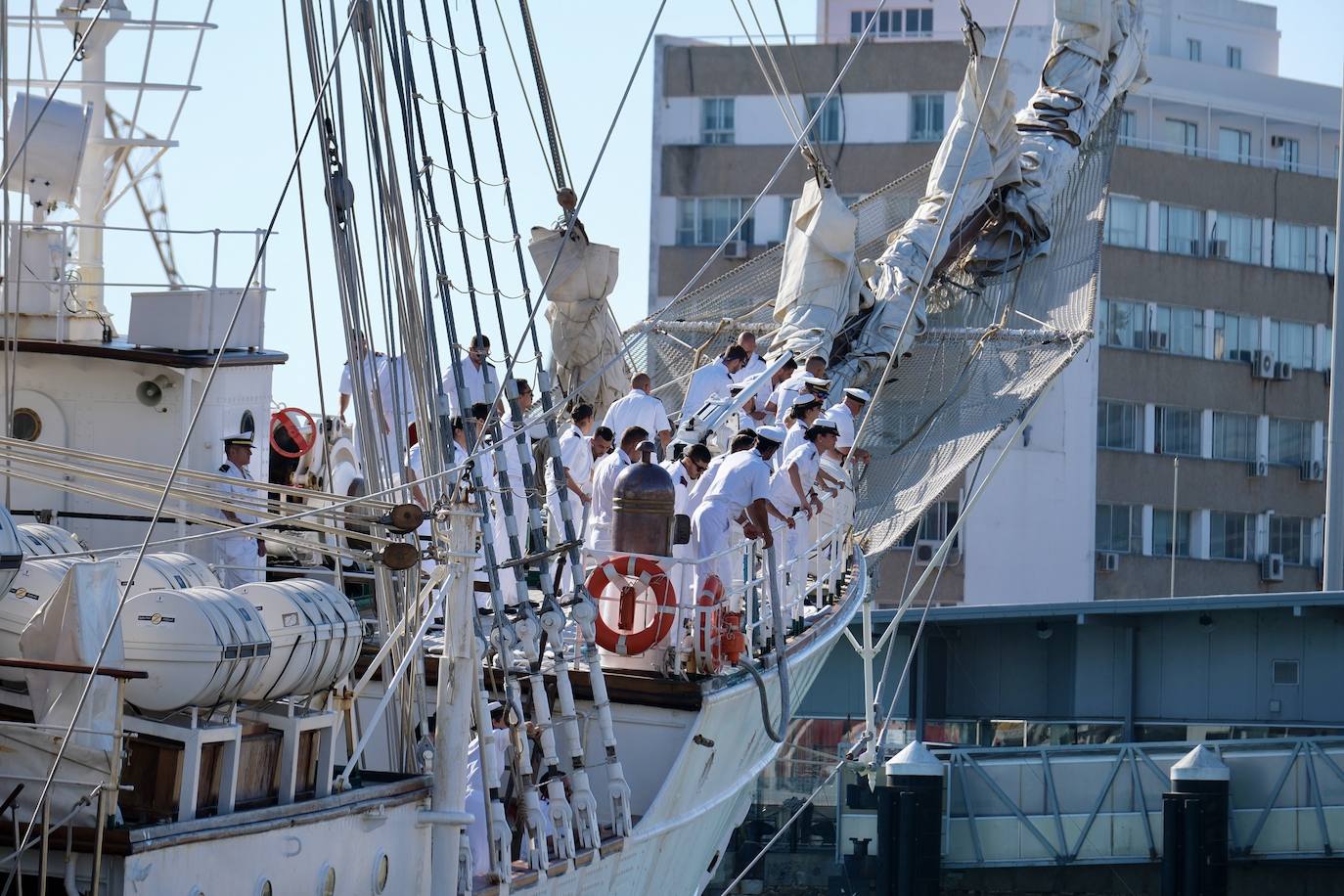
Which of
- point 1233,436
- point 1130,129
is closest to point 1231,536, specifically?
point 1233,436

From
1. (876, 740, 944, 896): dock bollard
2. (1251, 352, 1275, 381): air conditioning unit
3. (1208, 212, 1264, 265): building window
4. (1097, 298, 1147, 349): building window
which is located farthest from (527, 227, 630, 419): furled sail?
(1251, 352, 1275, 381): air conditioning unit

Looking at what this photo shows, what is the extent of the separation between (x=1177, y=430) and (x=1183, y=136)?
697cm

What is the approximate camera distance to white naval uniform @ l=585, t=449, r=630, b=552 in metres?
14.3

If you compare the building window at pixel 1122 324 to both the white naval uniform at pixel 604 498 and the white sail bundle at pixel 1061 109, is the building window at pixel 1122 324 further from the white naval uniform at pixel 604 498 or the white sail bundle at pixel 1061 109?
the white naval uniform at pixel 604 498

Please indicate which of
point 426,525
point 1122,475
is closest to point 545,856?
point 426,525

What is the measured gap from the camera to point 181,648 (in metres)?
8.94

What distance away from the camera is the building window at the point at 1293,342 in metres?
54.8

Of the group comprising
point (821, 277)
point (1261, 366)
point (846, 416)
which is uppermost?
point (1261, 366)

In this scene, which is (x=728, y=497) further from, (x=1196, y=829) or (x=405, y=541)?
(x=1196, y=829)

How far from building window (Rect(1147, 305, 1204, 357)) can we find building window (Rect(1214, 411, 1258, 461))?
180 centimetres

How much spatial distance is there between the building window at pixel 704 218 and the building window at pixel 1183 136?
10.1m

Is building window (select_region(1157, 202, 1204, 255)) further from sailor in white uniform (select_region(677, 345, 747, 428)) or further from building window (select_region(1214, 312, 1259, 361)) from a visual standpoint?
sailor in white uniform (select_region(677, 345, 747, 428))

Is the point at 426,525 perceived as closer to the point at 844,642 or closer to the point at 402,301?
the point at 402,301

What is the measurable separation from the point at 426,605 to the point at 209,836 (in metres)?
3.17
